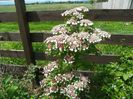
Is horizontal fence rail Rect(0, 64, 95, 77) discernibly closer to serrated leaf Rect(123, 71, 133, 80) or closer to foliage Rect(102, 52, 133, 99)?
foliage Rect(102, 52, 133, 99)

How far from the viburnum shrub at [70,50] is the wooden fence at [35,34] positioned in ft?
2.65

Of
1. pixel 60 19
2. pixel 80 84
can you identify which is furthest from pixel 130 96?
pixel 60 19

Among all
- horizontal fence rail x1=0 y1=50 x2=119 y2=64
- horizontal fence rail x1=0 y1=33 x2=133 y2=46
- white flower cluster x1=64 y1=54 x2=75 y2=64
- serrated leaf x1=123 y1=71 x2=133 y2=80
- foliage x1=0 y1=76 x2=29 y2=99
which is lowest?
foliage x1=0 y1=76 x2=29 y2=99

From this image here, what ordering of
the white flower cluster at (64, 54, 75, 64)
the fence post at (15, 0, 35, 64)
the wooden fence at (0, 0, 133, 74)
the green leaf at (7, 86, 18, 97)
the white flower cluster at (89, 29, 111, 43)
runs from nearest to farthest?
the white flower cluster at (89, 29, 111, 43) < the white flower cluster at (64, 54, 75, 64) < the green leaf at (7, 86, 18, 97) < the wooden fence at (0, 0, 133, 74) < the fence post at (15, 0, 35, 64)

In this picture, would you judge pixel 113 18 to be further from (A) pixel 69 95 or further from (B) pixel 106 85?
(A) pixel 69 95

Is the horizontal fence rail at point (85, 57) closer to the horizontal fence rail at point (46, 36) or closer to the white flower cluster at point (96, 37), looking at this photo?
the horizontal fence rail at point (46, 36)

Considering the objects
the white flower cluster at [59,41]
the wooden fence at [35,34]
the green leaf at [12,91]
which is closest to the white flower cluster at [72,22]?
the white flower cluster at [59,41]

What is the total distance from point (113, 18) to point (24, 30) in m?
Result: 1.65

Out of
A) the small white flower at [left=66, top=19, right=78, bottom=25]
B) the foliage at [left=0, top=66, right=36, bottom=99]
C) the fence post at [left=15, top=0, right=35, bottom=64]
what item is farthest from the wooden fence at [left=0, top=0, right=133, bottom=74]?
the small white flower at [left=66, top=19, right=78, bottom=25]

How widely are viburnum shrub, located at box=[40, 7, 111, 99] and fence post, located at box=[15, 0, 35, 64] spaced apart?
1293 millimetres

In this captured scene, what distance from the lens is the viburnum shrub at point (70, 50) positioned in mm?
4461

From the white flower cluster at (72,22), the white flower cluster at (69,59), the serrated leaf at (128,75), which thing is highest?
the white flower cluster at (72,22)

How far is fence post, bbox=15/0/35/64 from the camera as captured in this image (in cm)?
594

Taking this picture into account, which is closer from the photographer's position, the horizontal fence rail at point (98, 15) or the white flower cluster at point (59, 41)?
the white flower cluster at point (59, 41)
